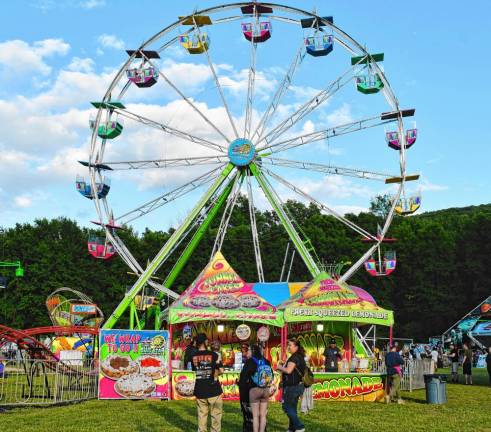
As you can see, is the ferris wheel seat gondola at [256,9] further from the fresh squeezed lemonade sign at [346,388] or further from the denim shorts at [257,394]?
the denim shorts at [257,394]

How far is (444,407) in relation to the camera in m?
15.3

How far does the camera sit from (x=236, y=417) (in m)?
13.3

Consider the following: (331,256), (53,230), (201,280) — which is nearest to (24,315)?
(53,230)

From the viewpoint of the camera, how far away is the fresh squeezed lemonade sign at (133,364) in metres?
16.4

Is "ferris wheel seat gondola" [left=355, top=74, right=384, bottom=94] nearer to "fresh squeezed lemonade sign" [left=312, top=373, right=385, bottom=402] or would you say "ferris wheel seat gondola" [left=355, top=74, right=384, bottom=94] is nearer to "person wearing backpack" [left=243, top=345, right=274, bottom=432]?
"fresh squeezed lemonade sign" [left=312, top=373, right=385, bottom=402]

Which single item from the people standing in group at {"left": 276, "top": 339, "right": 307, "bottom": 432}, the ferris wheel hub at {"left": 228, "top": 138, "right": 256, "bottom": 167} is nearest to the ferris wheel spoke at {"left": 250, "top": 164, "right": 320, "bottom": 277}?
the ferris wheel hub at {"left": 228, "top": 138, "right": 256, "bottom": 167}

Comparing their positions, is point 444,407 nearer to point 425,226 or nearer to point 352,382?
Result: point 352,382

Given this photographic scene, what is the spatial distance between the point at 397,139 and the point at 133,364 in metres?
14.1

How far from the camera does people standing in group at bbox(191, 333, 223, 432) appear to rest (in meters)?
9.38

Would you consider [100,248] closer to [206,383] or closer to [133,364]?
[133,364]

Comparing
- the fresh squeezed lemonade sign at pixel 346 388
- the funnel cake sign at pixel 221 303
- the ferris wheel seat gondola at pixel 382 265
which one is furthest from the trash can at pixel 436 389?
the ferris wheel seat gondola at pixel 382 265

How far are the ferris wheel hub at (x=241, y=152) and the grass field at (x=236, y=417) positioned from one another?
11119 mm

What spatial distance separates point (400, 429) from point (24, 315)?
146ft

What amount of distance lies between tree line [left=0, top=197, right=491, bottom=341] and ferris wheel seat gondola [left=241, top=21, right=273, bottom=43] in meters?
25.9
